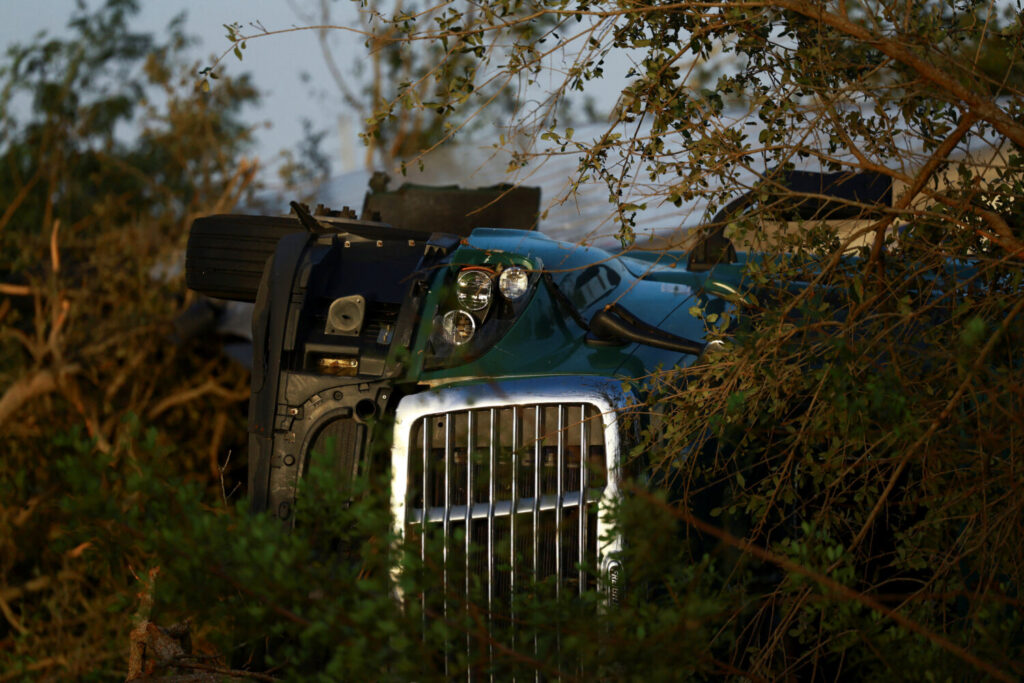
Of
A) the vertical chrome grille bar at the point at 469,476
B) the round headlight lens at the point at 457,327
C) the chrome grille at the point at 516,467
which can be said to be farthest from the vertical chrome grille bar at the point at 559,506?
the round headlight lens at the point at 457,327

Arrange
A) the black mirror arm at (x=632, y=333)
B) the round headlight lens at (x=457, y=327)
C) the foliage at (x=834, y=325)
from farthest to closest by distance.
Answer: the round headlight lens at (x=457, y=327), the black mirror arm at (x=632, y=333), the foliage at (x=834, y=325)

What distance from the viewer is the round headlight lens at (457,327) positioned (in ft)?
13.2

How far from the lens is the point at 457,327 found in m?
4.05

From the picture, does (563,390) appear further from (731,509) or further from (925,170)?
(925,170)

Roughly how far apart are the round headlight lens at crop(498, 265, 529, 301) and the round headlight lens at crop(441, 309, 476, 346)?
16cm

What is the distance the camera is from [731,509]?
3.41m

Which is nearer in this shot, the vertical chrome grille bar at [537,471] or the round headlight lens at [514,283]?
the vertical chrome grille bar at [537,471]

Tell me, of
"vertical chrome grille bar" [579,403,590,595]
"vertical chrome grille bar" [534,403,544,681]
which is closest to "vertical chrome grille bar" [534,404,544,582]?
"vertical chrome grille bar" [534,403,544,681]

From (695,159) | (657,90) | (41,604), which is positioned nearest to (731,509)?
(695,159)

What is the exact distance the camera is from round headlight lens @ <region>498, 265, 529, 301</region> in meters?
4.05

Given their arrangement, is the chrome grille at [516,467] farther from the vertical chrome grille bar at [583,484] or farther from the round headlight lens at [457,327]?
the round headlight lens at [457,327]

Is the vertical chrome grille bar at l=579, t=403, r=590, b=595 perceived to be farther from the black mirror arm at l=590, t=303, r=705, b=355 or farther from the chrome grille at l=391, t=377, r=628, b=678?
the black mirror arm at l=590, t=303, r=705, b=355

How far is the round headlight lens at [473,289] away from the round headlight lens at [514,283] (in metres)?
0.06

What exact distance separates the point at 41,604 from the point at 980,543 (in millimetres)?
6855
